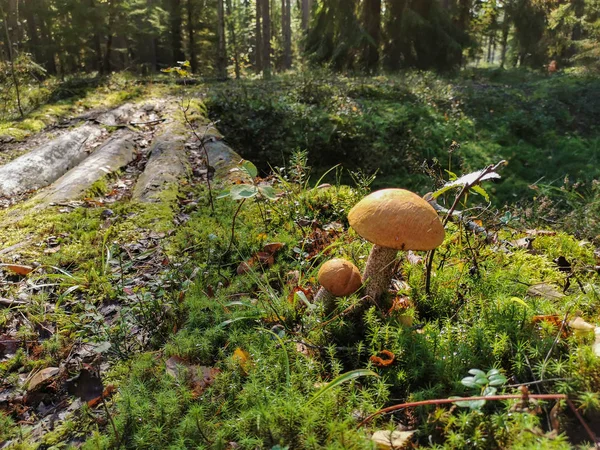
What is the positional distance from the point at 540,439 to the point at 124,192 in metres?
5.19

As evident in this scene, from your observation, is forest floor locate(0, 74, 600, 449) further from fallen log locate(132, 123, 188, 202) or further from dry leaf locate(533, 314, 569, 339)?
fallen log locate(132, 123, 188, 202)

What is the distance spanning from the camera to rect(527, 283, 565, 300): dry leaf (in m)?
2.58

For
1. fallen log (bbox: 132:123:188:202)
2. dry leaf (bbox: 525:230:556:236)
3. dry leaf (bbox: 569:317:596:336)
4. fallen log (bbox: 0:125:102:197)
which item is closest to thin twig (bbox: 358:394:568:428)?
dry leaf (bbox: 569:317:596:336)

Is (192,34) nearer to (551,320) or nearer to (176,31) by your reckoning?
(176,31)

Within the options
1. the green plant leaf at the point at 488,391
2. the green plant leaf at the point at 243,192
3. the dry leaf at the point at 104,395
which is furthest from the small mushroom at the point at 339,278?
the dry leaf at the point at 104,395

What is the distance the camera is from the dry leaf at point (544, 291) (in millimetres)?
2576

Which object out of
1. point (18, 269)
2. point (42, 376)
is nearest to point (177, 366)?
point (42, 376)

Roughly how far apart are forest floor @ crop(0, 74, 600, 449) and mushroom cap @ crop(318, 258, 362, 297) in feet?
0.41

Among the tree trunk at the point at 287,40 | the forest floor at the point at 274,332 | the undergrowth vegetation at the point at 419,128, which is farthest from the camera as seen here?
the tree trunk at the point at 287,40

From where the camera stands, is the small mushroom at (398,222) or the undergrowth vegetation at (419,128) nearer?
the small mushroom at (398,222)

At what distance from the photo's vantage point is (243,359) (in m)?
2.33

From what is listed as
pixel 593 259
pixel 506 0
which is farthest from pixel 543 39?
pixel 593 259

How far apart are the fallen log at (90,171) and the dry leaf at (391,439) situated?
4.52 meters

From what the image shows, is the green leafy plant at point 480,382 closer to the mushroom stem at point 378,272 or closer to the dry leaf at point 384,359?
the dry leaf at point 384,359
